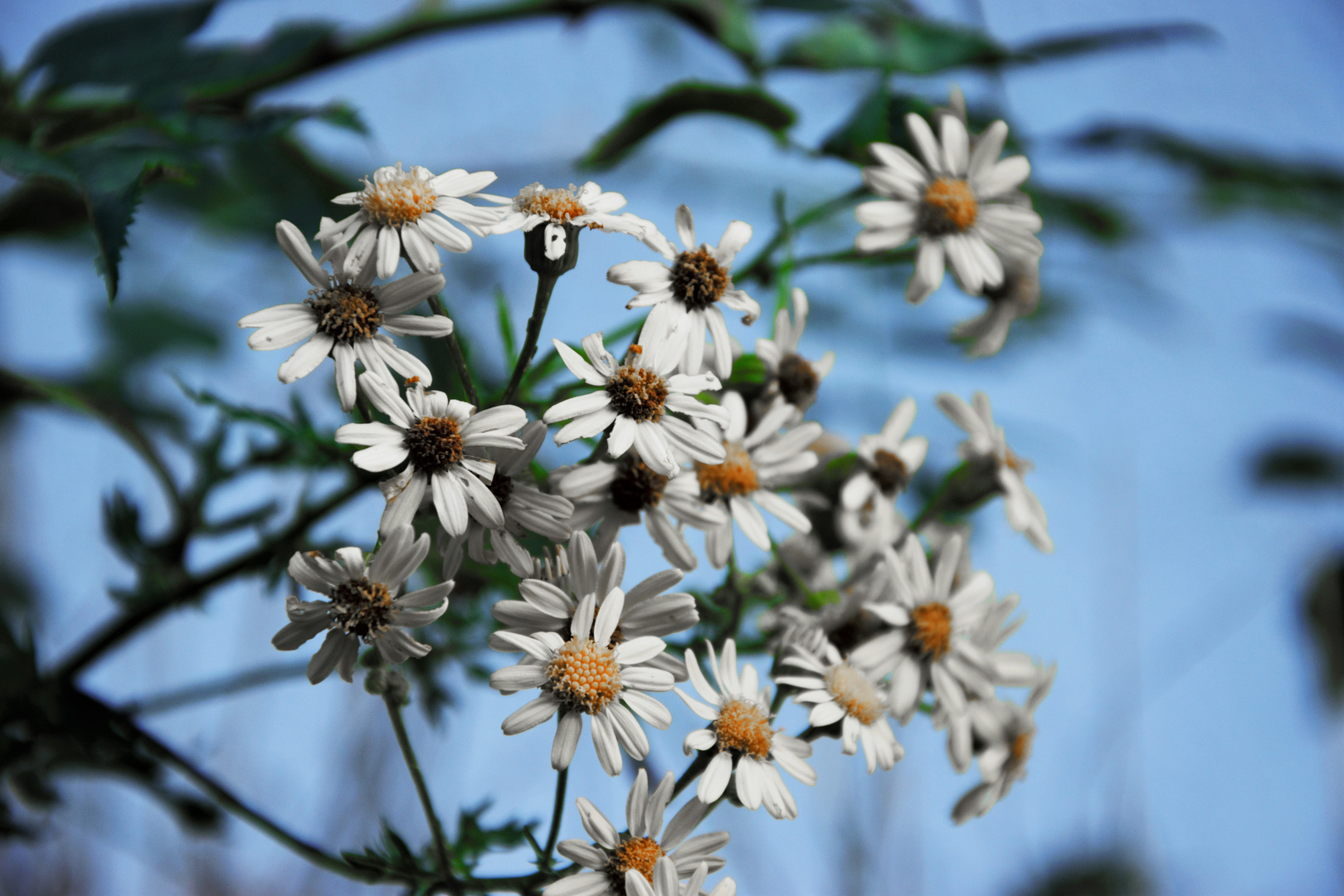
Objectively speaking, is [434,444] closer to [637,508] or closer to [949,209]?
[637,508]

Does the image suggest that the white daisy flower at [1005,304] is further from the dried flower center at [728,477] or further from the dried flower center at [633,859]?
the dried flower center at [633,859]

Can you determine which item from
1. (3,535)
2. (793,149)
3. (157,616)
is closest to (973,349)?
(793,149)

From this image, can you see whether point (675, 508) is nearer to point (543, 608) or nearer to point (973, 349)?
point (543, 608)

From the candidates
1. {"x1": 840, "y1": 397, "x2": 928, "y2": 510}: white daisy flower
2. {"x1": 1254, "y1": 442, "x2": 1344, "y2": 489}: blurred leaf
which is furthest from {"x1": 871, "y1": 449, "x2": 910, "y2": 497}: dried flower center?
{"x1": 1254, "y1": 442, "x2": 1344, "y2": 489}: blurred leaf

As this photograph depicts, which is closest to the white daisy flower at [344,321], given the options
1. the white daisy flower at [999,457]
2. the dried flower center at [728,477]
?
the dried flower center at [728,477]

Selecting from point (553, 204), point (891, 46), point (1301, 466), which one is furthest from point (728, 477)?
point (1301, 466)
